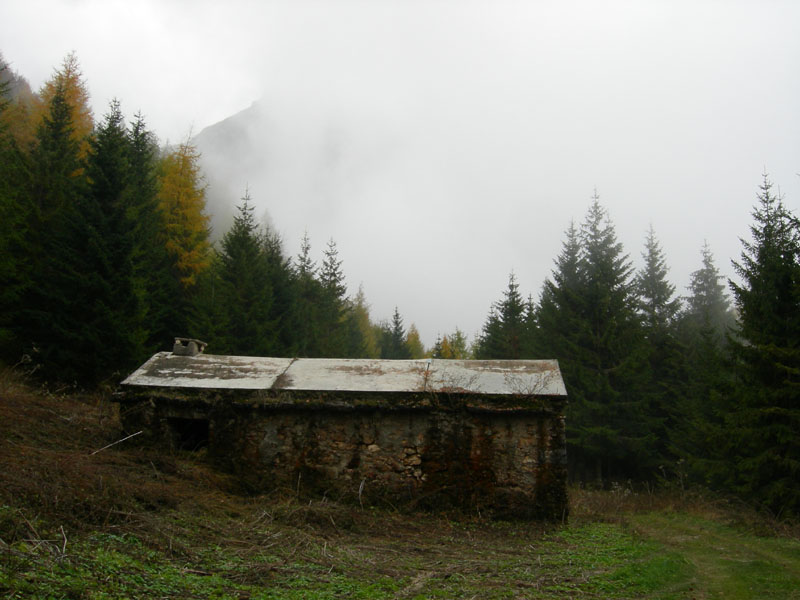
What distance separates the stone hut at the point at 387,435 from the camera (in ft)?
32.1

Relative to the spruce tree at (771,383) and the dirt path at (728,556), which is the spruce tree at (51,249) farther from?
the spruce tree at (771,383)

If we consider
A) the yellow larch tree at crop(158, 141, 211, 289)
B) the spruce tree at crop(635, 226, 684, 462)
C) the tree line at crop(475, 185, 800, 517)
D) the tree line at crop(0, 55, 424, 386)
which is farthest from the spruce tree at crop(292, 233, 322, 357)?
the spruce tree at crop(635, 226, 684, 462)

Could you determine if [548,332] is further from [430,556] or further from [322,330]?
[430,556]

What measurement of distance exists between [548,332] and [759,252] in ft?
37.0

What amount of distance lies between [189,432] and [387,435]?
4.39m

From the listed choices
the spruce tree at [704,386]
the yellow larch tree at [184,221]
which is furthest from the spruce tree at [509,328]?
the yellow larch tree at [184,221]

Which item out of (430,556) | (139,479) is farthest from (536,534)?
(139,479)

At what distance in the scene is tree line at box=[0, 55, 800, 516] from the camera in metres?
14.5

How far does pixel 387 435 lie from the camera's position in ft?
32.7

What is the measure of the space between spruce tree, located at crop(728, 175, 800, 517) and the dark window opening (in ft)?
42.6

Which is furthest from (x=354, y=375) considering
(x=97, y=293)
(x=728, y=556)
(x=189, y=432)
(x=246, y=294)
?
(x=246, y=294)

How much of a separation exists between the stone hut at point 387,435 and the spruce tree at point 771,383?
23.0 ft

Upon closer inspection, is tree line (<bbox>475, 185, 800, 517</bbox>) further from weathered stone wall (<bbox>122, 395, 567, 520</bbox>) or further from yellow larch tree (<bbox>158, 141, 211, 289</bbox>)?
yellow larch tree (<bbox>158, 141, 211, 289</bbox>)

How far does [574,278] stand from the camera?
26406 mm
